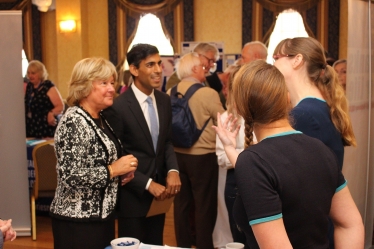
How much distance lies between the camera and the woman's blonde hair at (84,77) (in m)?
2.50

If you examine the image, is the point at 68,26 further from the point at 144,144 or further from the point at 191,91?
the point at 144,144

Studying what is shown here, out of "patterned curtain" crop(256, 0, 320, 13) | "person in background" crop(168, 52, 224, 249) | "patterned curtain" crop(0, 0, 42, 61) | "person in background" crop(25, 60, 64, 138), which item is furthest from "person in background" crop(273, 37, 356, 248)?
"patterned curtain" crop(0, 0, 42, 61)

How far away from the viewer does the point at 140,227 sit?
2.82 meters

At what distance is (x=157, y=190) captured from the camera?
9.11 ft

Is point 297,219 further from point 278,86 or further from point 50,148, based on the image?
point 50,148

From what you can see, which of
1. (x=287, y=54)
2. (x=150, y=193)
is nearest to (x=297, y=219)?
(x=287, y=54)

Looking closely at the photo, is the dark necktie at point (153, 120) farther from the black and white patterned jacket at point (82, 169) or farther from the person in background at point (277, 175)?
the person in background at point (277, 175)

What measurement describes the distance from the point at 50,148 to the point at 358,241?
3648 millimetres

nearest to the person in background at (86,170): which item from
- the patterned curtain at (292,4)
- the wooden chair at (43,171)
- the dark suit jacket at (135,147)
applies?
the dark suit jacket at (135,147)

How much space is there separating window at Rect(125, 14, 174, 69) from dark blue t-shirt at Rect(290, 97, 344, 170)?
733cm

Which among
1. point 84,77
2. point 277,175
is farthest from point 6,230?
point 277,175

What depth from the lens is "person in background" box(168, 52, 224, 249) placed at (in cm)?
383

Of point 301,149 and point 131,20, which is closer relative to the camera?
point 301,149

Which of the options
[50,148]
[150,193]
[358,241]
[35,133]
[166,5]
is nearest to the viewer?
[358,241]
